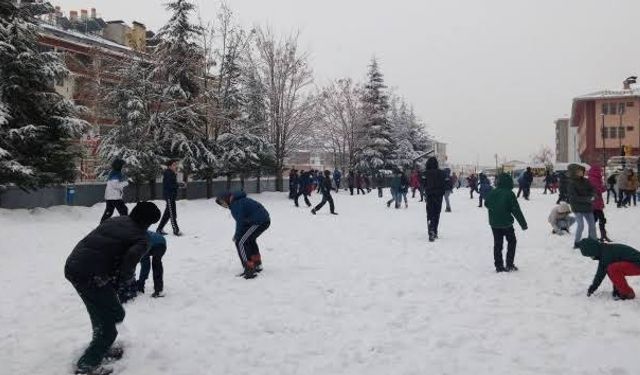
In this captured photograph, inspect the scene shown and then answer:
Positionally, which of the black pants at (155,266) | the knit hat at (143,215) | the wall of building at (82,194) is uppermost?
the knit hat at (143,215)

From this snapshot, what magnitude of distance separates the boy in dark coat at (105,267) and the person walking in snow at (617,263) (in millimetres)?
5527

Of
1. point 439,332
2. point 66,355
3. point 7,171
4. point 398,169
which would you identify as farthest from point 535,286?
point 398,169

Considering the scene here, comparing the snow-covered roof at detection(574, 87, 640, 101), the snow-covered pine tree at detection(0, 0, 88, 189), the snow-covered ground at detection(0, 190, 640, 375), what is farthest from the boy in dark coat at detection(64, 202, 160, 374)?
the snow-covered roof at detection(574, 87, 640, 101)

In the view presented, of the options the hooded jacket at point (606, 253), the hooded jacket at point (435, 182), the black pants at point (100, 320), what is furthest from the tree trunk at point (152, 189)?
the hooded jacket at point (606, 253)

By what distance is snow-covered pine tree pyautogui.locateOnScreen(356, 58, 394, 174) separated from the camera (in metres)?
51.1

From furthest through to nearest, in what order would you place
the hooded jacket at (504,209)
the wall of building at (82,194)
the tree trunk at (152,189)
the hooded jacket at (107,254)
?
1. the tree trunk at (152,189)
2. the wall of building at (82,194)
3. the hooded jacket at (504,209)
4. the hooded jacket at (107,254)

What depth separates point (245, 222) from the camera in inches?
346

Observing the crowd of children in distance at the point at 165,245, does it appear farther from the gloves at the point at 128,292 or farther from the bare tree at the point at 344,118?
the bare tree at the point at 344,118

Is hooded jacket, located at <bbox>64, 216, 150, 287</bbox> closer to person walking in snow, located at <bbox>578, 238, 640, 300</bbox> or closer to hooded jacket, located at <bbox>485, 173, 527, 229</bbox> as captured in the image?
person walking in snow, located at <bbox>578, 238, 640, 300</bbox>

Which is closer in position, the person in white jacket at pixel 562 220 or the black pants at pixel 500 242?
the black pants at pixel 500 242

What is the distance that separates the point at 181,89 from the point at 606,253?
78.5ft

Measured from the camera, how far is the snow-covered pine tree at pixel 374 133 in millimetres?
51062

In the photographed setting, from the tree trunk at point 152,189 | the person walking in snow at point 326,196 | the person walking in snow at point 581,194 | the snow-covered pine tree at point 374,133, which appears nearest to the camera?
the person walking in snow at point 581,194

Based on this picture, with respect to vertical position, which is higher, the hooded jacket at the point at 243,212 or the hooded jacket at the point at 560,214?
the hooded jacket at the point at 243,212
